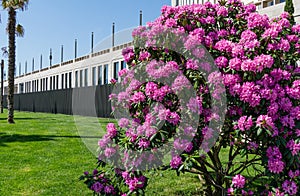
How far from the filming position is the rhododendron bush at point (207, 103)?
3256 millimetres

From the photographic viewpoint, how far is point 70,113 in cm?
3152

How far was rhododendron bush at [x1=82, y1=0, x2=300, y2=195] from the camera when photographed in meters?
3.26

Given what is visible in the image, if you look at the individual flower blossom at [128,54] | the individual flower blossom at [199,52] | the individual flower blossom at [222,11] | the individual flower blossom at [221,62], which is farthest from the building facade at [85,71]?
the individual flower blossom at [221,62]

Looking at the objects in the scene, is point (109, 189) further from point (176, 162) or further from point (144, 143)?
point (176, 162)

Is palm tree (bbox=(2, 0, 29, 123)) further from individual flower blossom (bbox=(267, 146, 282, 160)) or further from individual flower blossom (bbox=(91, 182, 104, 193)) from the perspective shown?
individual flower blossom (bbox=(267, 146, 282, 160))

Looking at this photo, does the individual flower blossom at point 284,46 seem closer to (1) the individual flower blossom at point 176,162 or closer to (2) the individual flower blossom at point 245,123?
(2) the individual flower blossom at point 245,123

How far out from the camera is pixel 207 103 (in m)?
3.39

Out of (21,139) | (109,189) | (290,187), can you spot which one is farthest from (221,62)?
(21,139)

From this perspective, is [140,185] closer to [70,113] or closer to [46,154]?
[46,154]

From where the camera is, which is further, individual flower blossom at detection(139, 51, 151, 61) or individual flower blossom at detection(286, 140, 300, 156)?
individual flower blossom at detection(139, 51, 151, 61)

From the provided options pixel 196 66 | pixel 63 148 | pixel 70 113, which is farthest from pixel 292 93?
pixel 70 113

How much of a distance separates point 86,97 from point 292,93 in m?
25.2

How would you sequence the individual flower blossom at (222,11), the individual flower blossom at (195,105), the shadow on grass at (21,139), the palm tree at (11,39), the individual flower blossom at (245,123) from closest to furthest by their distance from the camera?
1. the individual flower blossom at (245,123)
2. the individual flower blossom at (195,105)
3. the individual flower blossom at (222,11)
4. the shadow on grass at (21,139)
5. the palm tree at (11,39)

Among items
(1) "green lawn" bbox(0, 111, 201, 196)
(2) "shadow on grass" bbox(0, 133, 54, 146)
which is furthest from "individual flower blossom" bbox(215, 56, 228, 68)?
(2) "shadow on grass" bbox(0, 133, 54, 146)
